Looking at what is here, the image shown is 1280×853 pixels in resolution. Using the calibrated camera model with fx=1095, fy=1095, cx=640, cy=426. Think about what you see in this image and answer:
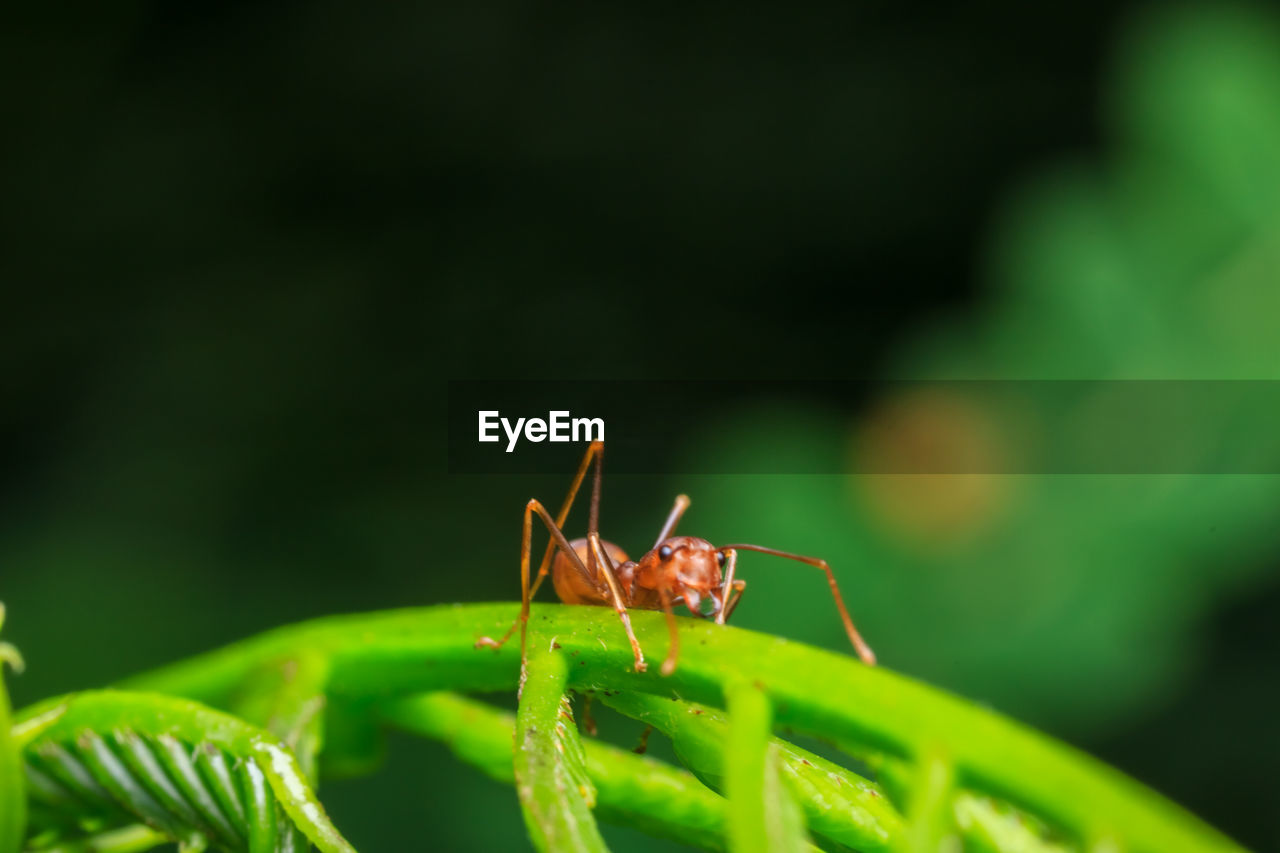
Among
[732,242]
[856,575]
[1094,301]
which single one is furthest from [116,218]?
[1094,301]

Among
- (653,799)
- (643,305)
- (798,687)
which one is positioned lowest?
(653,799)

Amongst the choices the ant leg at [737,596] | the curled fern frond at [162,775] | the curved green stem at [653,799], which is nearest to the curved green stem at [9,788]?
the curled fern frond at [162,775]

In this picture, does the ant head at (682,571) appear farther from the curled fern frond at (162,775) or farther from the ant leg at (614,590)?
the curled fern frond at (162,775)
